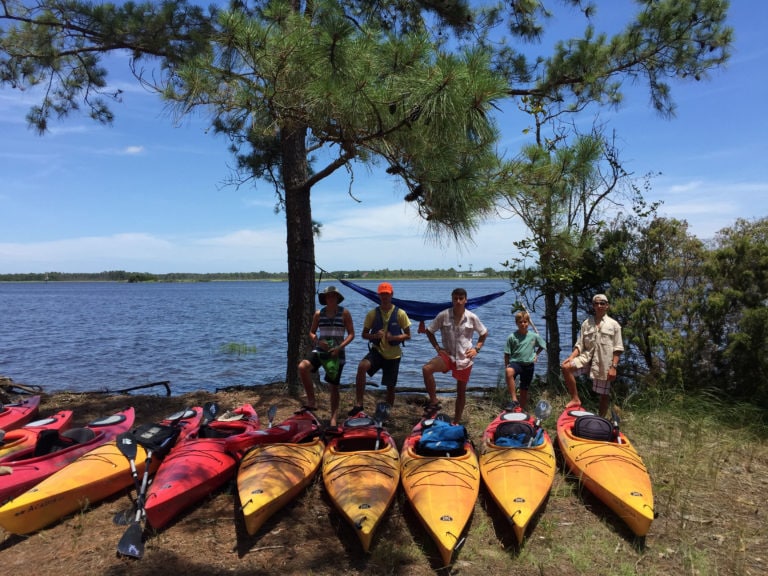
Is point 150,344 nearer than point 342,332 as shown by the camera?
No

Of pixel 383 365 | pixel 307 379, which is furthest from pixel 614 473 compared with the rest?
pixel 307 379

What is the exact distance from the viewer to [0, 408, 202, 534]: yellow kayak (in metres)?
3.06

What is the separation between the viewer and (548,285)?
6.12m

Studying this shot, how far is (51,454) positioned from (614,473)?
4.13 m

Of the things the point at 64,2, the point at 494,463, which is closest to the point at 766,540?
the point at 494,463

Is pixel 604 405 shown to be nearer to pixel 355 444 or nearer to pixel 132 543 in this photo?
pixel 355 444

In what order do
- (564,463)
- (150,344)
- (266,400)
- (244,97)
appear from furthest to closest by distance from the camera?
(150,344), (266,400), (564,463), (244,97)

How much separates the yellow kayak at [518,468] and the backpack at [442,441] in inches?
9.1

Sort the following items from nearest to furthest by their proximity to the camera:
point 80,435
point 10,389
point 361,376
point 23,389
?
point 80,435, point 361,376, point 23,389, point 10,389

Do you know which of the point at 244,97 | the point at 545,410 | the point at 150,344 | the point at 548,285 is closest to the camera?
the point at 244,97

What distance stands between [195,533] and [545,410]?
313cm

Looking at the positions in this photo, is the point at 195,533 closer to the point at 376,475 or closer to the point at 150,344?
the point at 376,475

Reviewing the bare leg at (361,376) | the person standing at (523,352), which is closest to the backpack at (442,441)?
the bare leg at (361,376)

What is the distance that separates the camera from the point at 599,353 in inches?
189
